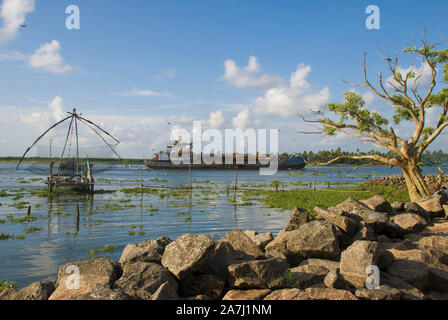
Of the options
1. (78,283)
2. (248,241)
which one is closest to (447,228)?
(248,241)

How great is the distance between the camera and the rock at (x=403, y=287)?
5820 mm

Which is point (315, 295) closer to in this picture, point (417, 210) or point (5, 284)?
point (5, 284)

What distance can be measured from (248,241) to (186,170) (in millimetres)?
119761

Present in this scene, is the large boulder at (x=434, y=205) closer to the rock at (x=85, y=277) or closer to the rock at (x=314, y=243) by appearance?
the rock at (x=314, y=243)

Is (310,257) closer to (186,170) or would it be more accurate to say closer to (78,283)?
(78,283)

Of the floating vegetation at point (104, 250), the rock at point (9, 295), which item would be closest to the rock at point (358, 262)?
the rock at point (9, 295)

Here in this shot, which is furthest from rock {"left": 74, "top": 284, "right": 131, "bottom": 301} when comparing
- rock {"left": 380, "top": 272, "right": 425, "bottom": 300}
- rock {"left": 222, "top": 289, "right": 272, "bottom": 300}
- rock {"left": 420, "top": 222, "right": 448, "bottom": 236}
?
rock {"left": 420, "top": 222, "right": 448, "bottom": 236}

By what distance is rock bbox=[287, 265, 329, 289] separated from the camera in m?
6.09

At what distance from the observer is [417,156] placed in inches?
689

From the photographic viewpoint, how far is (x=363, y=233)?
9.18 m

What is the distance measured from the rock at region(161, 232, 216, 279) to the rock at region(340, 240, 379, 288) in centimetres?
252

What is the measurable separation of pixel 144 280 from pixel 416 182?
16.2m

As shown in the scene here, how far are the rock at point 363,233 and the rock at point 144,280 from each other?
17.7 ft
